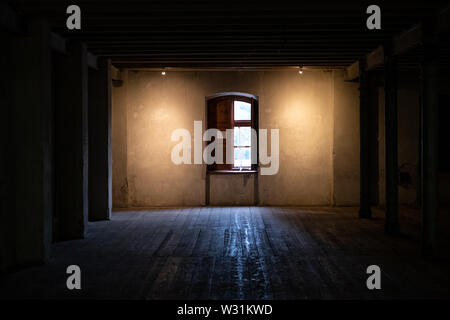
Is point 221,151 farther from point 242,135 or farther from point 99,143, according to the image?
point 99,143

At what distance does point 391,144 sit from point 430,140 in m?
1.59

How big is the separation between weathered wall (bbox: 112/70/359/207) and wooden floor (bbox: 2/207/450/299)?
1.87 metres

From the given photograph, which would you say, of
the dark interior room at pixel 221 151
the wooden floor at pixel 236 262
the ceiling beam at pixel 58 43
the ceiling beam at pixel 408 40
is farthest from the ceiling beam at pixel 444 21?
the ceiling beam at pixel 58 43

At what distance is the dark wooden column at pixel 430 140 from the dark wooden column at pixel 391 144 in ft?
4.44

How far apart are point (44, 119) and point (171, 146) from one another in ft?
16.5

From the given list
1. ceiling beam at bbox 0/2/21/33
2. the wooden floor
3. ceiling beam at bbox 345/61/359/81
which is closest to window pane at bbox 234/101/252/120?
ceiling beam at bbox 345/61/359/81

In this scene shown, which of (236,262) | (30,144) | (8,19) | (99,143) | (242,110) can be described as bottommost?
(236,262)

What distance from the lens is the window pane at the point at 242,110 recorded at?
35.4 ft

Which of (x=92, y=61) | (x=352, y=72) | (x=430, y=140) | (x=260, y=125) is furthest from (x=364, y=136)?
(x=92, y=61)

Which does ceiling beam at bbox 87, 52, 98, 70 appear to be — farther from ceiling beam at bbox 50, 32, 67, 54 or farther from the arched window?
the arched window

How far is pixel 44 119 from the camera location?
5.49 m

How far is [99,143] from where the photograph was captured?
873cm
